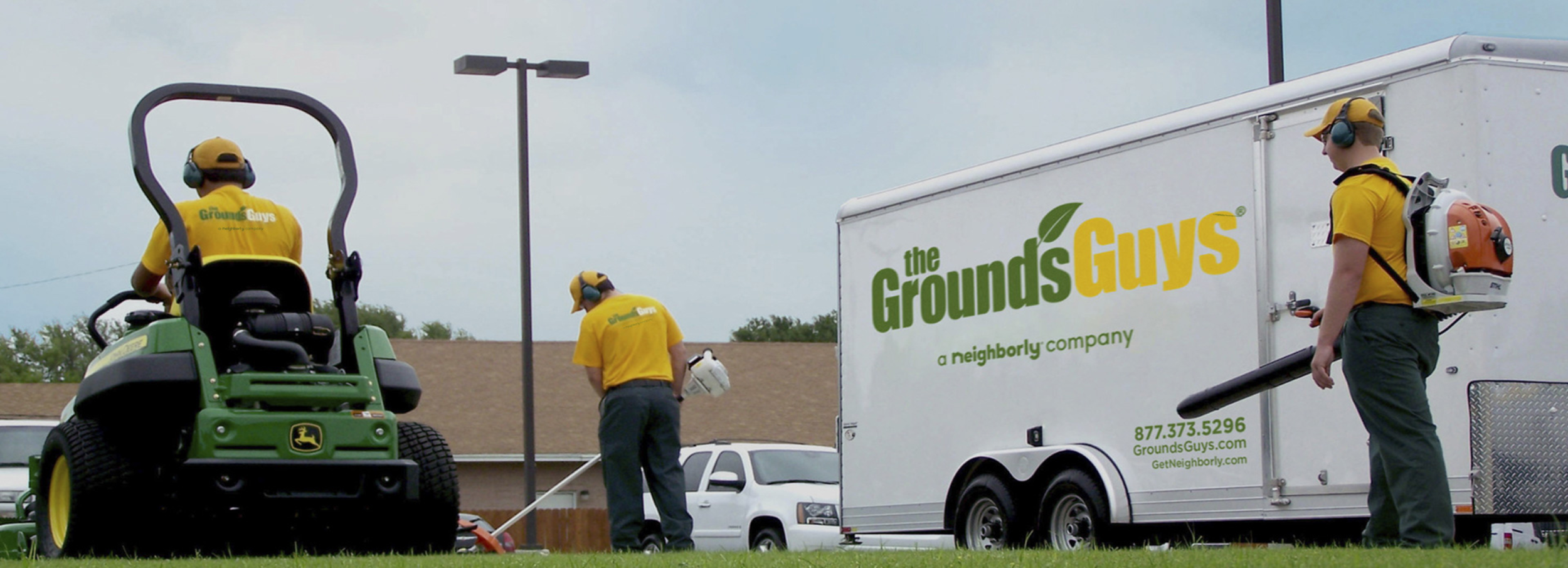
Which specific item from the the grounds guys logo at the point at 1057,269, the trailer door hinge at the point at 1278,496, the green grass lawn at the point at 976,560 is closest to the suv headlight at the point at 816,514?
the the grounds guys logo at the point at 1057,269

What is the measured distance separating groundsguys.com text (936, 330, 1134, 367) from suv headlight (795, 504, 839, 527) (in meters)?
4.55

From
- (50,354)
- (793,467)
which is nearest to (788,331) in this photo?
(50,354)

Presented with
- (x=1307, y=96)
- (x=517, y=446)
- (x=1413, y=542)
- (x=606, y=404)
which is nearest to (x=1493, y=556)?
(x=1413, y=542)

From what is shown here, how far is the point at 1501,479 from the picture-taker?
7.27m

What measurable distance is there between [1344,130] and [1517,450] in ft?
6.22

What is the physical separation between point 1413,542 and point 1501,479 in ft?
5.36

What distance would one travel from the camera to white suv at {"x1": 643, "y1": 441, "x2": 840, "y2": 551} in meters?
15.1

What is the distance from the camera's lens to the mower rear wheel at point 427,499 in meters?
7.72

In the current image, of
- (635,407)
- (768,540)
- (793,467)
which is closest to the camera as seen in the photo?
(635,407)

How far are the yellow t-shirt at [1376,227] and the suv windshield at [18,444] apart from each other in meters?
12.0

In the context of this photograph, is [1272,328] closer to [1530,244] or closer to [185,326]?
[1530,244]

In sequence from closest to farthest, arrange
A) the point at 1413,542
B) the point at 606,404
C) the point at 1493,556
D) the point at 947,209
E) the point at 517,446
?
1. the point at 1493,556
2. the point at 1413,542
3. the point at 606,404
4. the point at 947,209
5. the point at 517,446

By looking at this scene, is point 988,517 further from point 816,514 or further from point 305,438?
point 816,514

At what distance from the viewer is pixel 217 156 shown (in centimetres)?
762
